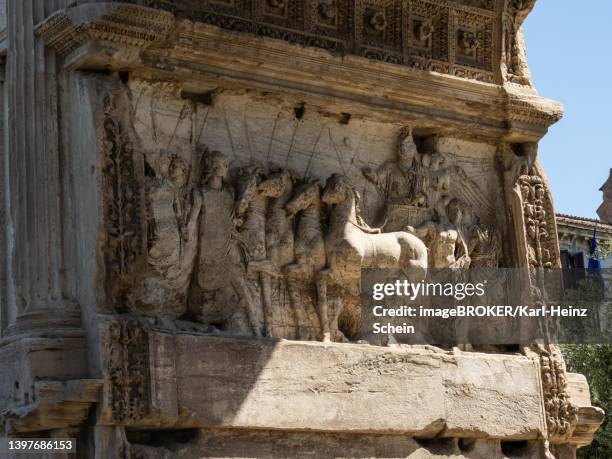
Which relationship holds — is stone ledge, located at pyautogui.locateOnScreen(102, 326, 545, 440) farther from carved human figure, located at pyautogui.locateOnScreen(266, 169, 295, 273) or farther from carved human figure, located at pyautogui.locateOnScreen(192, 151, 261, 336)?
carved human figure, located at pyautogui.locateOnScreen(266, 169, 295, 273)

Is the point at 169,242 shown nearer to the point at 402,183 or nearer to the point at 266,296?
the point at 266,296

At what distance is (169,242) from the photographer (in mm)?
9398

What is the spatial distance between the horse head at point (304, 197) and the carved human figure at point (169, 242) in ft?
2.60

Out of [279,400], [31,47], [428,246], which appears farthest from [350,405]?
[31,47]

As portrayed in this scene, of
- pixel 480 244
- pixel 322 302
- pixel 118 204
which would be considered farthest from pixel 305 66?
pixel 480 244

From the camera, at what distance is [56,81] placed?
9422 mm

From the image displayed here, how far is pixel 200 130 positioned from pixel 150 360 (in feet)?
5.94

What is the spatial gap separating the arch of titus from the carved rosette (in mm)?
14

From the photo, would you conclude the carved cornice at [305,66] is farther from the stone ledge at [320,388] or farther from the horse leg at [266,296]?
the stone ledge at [320,388]

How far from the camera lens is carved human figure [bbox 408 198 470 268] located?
10.9 meters

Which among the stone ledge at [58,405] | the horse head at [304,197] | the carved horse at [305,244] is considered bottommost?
the stone ledge at [58,405]

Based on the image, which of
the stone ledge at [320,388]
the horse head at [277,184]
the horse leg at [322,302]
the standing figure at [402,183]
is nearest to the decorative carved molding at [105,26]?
the horse head at [277,184]

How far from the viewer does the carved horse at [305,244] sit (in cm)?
1010

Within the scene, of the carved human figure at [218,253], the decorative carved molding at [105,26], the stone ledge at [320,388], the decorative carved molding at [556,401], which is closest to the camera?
the stone ledge at [320,388]
